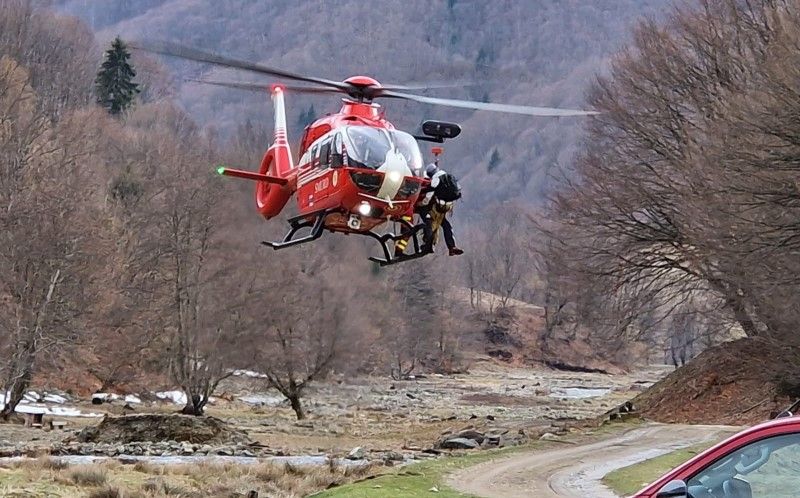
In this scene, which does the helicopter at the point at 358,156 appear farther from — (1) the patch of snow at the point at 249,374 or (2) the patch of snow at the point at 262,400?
(2) the patch of snow at the point at 262,400

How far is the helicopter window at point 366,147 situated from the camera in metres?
15.8

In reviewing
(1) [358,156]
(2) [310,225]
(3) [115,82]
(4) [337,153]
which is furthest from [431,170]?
(3) [115,82]

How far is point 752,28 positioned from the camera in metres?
28.7

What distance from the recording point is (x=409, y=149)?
16141 mm

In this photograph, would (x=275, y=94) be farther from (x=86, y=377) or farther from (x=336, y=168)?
(x=86, y=377)

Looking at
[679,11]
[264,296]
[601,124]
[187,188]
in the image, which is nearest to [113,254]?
[187,188]

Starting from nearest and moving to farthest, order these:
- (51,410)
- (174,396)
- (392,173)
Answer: (392,173)
(51,410)
(174,396)

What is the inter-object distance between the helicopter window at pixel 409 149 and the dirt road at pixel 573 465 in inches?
206

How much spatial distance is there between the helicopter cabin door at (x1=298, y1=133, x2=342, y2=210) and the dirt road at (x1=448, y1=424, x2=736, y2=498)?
5.31 m

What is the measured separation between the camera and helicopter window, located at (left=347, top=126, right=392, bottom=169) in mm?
15805

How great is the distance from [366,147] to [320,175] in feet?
3.85

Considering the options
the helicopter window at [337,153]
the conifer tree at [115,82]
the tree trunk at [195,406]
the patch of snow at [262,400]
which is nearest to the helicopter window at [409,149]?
the helicopter window at [337,153]

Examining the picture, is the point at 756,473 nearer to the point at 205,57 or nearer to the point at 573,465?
the point at 205,57

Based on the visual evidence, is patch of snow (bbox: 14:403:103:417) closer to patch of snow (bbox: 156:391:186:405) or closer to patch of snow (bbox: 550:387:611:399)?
patch of snow (bbox: 156:391:186:405)
